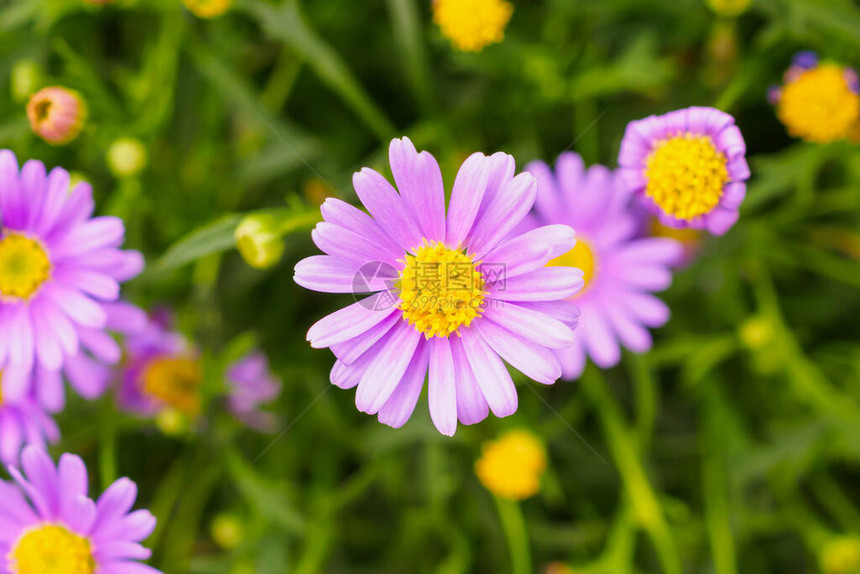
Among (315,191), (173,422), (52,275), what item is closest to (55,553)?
(173,422)

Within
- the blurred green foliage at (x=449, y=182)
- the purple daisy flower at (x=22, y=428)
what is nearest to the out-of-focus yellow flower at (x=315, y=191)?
the blurred green foliage at (x=449, y=182)

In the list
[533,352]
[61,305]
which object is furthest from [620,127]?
[61,305]

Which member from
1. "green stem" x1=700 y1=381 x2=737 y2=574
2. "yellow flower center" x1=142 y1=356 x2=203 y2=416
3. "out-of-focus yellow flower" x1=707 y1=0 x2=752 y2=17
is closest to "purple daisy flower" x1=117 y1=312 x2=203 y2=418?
"yellow flower center" x1=142 y1=356 x2=203 y2=416

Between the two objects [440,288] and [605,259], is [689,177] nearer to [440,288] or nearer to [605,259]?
[440,288]
